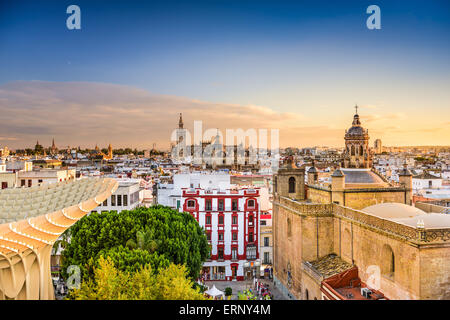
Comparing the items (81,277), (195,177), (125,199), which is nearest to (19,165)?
(125,199)

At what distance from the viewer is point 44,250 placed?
1562 centimetres

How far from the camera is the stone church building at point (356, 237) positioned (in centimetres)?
1264

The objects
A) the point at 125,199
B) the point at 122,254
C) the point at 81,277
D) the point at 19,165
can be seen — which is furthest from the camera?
the point at 19,165

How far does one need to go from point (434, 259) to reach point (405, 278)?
4.24ft

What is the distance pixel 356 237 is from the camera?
1714 centimetres

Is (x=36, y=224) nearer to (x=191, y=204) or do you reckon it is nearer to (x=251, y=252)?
(x=191, y=204)

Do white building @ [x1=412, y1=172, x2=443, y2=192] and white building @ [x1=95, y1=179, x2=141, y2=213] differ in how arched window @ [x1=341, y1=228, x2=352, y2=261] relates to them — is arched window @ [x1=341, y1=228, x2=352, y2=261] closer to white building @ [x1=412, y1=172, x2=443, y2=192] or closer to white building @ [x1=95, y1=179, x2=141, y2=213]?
white building @ [x1=95, y1=179, x2=141, y2=213]

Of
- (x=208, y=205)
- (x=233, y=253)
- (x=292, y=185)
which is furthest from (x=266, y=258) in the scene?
(x=292, y=185)

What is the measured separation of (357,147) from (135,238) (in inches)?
581

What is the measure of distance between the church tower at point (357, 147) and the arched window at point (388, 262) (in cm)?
950

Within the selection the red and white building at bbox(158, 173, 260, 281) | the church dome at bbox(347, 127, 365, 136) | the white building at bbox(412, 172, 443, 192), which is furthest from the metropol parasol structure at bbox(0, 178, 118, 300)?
the white building at bbox(412, 172, 443, 192)

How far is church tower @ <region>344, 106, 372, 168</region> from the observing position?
23.6m

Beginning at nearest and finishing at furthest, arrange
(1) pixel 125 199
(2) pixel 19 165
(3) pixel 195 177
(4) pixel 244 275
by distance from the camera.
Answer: (4) pixel 244 275, (1) pixel 125 199, (3) pixel 195 177, (2) pixel 19 165
